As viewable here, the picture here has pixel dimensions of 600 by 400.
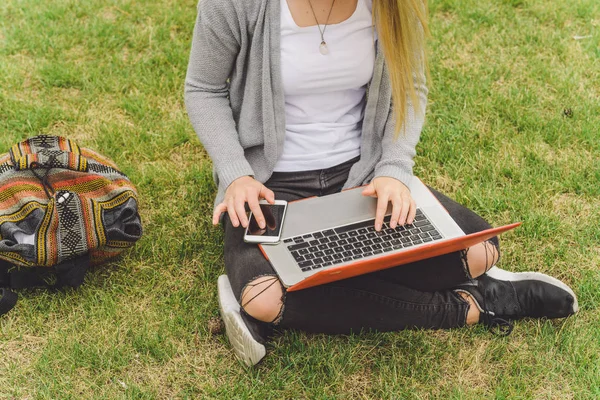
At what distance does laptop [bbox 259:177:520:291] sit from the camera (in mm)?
1878

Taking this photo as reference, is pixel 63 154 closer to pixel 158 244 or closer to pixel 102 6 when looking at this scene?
pixel 158 244

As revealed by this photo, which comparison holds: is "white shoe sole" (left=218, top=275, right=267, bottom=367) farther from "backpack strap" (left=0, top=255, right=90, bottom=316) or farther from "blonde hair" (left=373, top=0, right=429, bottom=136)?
"blonde hair" (left=373, top=0, right=429, bottom=136)

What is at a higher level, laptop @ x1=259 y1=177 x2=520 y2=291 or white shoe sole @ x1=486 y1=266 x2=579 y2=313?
laptop @ x1=259 y1=177 x2=520 y2=291

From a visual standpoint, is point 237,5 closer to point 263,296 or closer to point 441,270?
point 263,296

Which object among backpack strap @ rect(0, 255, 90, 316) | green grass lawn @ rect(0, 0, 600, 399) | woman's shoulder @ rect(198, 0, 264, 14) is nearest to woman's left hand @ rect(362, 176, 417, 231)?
green grass lawn @ rect(0, 0, 600, 399)

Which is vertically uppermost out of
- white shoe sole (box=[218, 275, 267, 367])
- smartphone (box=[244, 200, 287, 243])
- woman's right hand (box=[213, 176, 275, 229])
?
woman's right hand (box=[213, 176, 275, 229])

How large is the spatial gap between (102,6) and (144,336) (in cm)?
218

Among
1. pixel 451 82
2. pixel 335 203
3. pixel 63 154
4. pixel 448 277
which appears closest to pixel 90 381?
pixel 63 154

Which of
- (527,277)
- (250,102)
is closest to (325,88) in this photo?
(250,102)

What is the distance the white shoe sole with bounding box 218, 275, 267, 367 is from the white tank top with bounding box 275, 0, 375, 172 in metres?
0.45

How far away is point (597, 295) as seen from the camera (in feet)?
7.30

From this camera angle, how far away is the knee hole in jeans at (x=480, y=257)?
2.09m

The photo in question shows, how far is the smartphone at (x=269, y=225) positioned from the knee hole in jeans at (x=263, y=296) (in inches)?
4.6

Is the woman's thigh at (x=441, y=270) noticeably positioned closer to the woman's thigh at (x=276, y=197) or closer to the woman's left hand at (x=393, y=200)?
the woman's left hand at (x=393, y=200)
